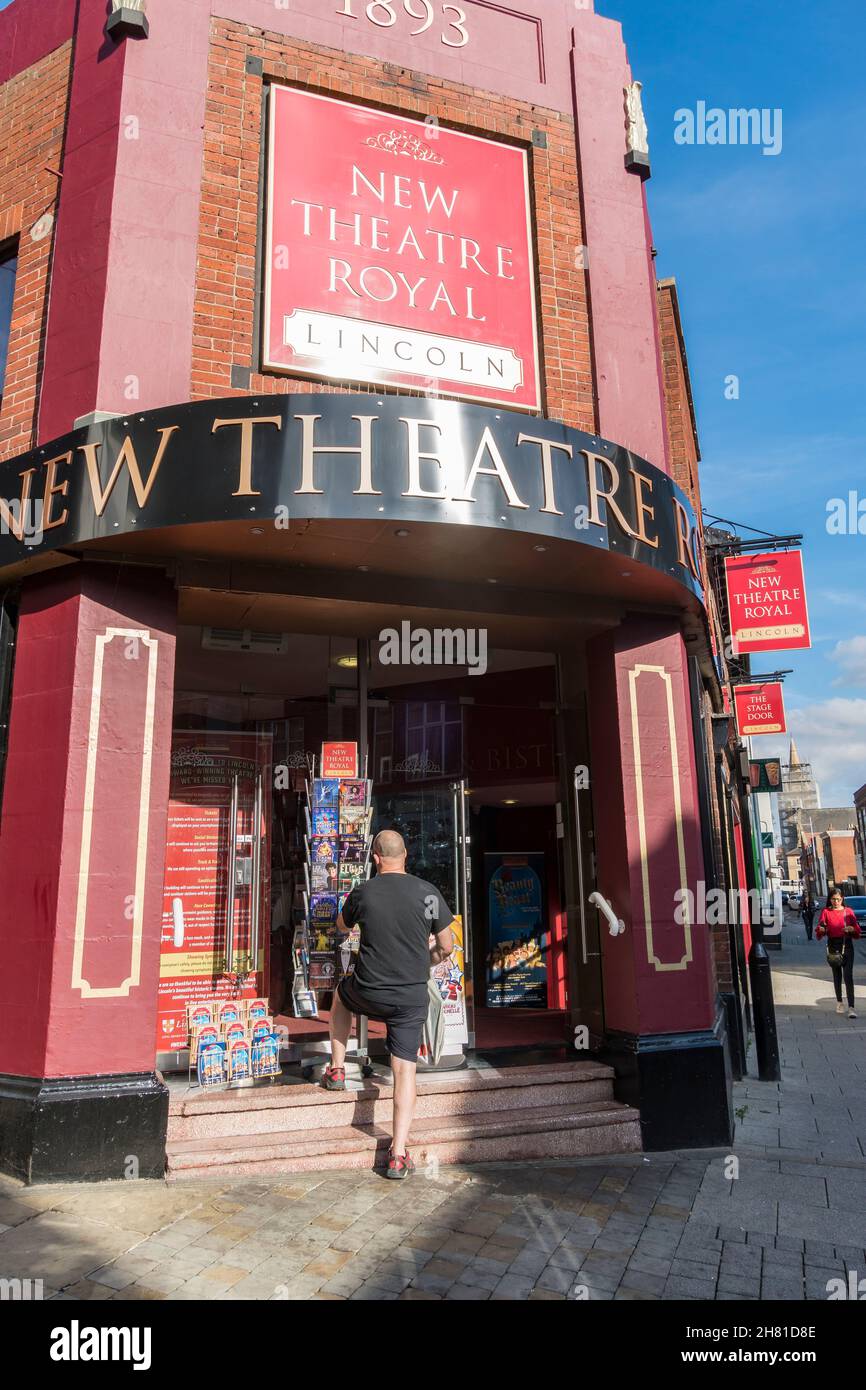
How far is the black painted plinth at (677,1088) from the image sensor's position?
5.74 metres

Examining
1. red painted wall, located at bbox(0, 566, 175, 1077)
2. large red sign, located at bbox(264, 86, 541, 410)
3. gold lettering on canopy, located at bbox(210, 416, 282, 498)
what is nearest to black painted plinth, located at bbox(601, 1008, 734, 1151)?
red painted wall, located at bbox(0, 566, 175, 1077)

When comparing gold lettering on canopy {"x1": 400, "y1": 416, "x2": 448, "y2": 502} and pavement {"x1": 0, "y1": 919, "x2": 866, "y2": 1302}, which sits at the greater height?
gold lettering on canopy {"x1": 400, "y1": 416, "x2": 448, "y2": 502}

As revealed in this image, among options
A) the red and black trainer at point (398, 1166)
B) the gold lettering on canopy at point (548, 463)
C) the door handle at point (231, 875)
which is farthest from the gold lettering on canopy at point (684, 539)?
the red and black trainer at point (398, 1166)

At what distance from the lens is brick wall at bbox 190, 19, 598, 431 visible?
19.4ft

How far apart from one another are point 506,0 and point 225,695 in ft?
20.9

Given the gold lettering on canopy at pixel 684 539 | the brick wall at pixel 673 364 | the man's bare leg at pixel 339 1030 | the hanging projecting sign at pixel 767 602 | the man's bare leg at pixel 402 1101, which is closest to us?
the man's bare leg at pixel 402 1101

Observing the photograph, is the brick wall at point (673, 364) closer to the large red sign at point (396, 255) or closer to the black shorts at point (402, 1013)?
the large red sign at point (396, 255)

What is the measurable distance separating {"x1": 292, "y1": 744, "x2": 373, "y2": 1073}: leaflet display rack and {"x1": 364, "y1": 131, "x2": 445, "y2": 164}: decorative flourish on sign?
4.61m

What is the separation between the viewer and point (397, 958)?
5.09m

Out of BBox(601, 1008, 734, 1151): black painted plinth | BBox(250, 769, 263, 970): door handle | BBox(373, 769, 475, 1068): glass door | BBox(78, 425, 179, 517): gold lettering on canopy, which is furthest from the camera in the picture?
BBox(373, 769, 475, 1068): glass door

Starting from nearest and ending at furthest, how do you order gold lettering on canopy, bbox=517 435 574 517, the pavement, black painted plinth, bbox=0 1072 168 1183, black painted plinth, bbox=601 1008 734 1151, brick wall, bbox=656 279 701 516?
the pavement, black painted plinth, bbox=0 1072 168 1183, gold lettering on canopy, bbox=517 435 574 517, black painted plinth, bbox=601 1008 734 1151, brick wall, bbox=656 279 701 516

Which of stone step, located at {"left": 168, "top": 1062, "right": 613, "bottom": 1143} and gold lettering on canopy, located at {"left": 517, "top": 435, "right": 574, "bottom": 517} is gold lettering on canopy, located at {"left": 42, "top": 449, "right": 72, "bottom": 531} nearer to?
gold lettering on canopy, located at {"left": 517, "top": 435, "right": 574, "bottom": 517}

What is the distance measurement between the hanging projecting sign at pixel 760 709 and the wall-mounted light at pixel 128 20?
13.7 m
